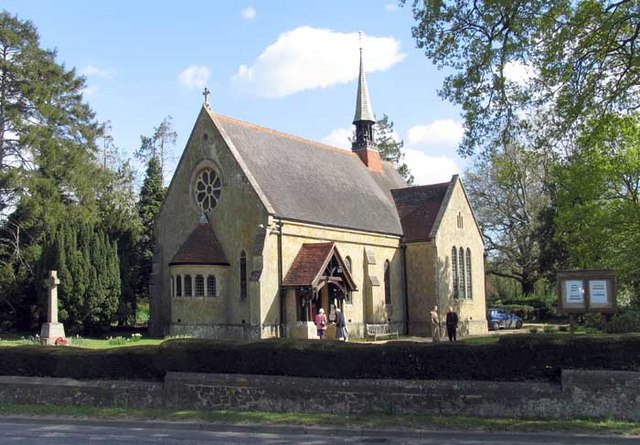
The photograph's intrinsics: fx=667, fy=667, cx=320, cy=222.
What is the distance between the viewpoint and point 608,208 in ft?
108

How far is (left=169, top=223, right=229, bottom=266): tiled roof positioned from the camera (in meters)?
32.0

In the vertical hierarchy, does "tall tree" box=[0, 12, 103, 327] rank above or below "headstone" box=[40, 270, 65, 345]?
above

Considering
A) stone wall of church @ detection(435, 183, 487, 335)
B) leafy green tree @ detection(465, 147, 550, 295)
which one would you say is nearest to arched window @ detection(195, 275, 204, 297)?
stone wall of church @ detection(435, 183, 487, 335)

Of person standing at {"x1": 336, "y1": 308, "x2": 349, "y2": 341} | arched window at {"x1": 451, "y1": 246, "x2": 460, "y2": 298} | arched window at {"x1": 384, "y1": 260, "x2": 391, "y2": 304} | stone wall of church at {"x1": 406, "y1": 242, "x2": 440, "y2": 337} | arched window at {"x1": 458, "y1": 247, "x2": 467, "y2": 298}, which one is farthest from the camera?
arched window at {"x1": 458, "y1": 247, "x2": 467, "y2": 298}

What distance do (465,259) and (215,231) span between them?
55.6 feet

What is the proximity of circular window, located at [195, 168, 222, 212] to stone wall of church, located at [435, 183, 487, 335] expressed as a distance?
1335 cm

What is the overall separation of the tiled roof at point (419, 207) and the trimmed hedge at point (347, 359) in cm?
2657

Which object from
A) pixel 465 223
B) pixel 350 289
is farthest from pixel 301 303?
pixel 465 223

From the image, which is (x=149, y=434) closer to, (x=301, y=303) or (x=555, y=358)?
(x=555, y=358)

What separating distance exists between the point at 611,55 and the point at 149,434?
14939mm

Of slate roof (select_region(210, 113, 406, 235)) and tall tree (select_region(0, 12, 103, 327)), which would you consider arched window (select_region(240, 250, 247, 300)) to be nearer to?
slate roof (select_region(210, 113, 406, 235))

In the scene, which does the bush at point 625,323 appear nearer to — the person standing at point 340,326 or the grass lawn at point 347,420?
the person standing at point 340,326

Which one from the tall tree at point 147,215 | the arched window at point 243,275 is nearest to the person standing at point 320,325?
the arched window at point 243,275

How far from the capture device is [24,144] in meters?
39.6
